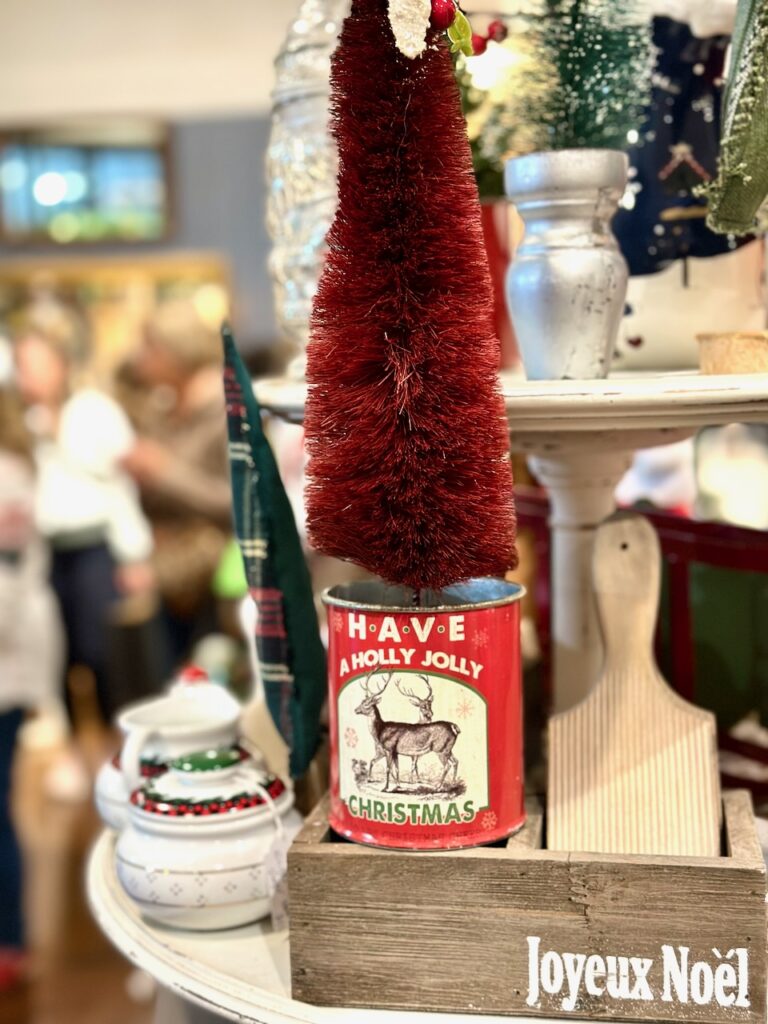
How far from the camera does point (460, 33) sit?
2.94 ft

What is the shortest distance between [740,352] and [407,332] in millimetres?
264

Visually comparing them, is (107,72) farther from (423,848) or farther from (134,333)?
(423,848)

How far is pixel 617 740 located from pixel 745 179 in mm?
466

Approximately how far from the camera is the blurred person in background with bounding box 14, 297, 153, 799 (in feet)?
12.6

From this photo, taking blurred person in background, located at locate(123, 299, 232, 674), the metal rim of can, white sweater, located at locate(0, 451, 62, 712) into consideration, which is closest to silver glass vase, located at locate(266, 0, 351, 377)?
the metal rim of can

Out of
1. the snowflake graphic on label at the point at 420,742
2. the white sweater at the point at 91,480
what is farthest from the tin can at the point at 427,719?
the white sweater at the point at 91,480

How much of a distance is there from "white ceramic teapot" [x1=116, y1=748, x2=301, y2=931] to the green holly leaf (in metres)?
0.63

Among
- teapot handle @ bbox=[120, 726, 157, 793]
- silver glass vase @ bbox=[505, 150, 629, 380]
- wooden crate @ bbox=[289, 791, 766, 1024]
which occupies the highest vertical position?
silver glass vase @ bbox=[505, 150, 629, 380]

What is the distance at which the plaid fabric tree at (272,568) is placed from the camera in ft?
3.69

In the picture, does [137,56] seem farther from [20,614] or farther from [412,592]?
[412,592]

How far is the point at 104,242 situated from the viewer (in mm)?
5152

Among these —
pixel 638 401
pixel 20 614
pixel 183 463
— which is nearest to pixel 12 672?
pixel 20 614

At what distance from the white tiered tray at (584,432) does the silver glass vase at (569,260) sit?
4 cm

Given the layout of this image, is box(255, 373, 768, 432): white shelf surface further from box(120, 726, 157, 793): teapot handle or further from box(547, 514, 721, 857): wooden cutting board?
box(120, 726, 157, 793): teapot handle
